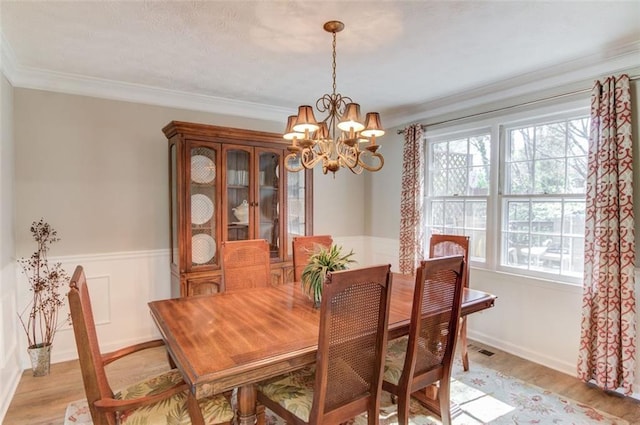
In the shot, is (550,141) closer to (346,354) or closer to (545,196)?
(545,196)

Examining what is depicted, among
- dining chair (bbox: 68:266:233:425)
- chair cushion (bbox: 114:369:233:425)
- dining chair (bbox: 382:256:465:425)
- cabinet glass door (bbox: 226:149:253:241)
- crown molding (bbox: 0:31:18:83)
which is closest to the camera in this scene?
dining chair (bbox: 68:266:233:425)

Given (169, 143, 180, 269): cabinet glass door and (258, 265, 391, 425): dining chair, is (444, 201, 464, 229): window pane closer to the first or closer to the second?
(258, 265, 391, 425): dining chair

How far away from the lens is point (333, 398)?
158 cm

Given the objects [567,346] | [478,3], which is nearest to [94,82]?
[478,3]

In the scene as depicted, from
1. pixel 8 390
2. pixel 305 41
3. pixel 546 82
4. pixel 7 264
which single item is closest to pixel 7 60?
pixel 7 264

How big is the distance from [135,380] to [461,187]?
3551mm

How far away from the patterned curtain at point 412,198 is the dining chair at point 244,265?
191 cm

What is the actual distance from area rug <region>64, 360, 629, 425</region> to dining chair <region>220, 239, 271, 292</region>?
910 mm

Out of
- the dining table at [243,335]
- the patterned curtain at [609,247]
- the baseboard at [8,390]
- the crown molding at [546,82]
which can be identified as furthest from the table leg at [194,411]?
the crown molding at [546,82]

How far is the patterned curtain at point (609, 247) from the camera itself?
2.53 meters

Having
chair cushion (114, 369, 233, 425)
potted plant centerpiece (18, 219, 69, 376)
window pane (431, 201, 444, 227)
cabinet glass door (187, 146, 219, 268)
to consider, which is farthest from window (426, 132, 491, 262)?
potted plant centerpiece (18, 219, 69, 376)

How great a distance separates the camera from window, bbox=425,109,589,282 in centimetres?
302

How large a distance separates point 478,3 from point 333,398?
85.3 inches

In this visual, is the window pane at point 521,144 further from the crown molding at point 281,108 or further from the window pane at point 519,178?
the crown molding at point 281,108
